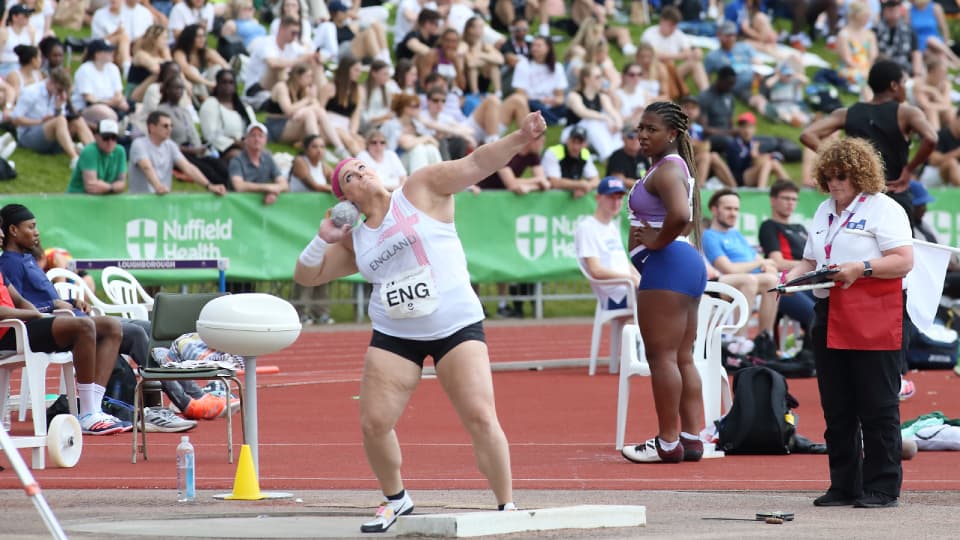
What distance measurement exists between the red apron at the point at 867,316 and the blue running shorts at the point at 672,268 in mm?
1574

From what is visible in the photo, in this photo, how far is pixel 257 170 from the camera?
19.8 meters

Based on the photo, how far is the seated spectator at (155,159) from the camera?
18.8m

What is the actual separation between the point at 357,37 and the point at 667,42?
20.3ft

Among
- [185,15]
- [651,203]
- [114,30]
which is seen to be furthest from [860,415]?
[185,15]

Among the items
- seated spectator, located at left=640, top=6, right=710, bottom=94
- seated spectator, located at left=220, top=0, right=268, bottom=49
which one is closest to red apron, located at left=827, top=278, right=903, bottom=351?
seated spectator, located at left=220, top=0, right=268, bottom=49

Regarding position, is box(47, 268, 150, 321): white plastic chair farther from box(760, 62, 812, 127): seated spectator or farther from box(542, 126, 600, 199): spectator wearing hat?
box(760, 62, 812, 127): seated spectator

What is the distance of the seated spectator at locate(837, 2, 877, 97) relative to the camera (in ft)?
102

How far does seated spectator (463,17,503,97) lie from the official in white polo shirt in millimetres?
16642

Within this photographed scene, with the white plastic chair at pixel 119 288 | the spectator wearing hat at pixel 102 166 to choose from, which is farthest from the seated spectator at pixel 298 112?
the white plastic chair at pixel 119 288

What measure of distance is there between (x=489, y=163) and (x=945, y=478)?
3.45 m

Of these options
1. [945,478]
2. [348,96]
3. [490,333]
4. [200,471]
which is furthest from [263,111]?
[945,478]

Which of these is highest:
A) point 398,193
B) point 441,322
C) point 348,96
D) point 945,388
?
point 348,96

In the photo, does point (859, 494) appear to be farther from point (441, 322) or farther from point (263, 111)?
point (263, 111)

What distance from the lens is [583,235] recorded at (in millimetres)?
16469
